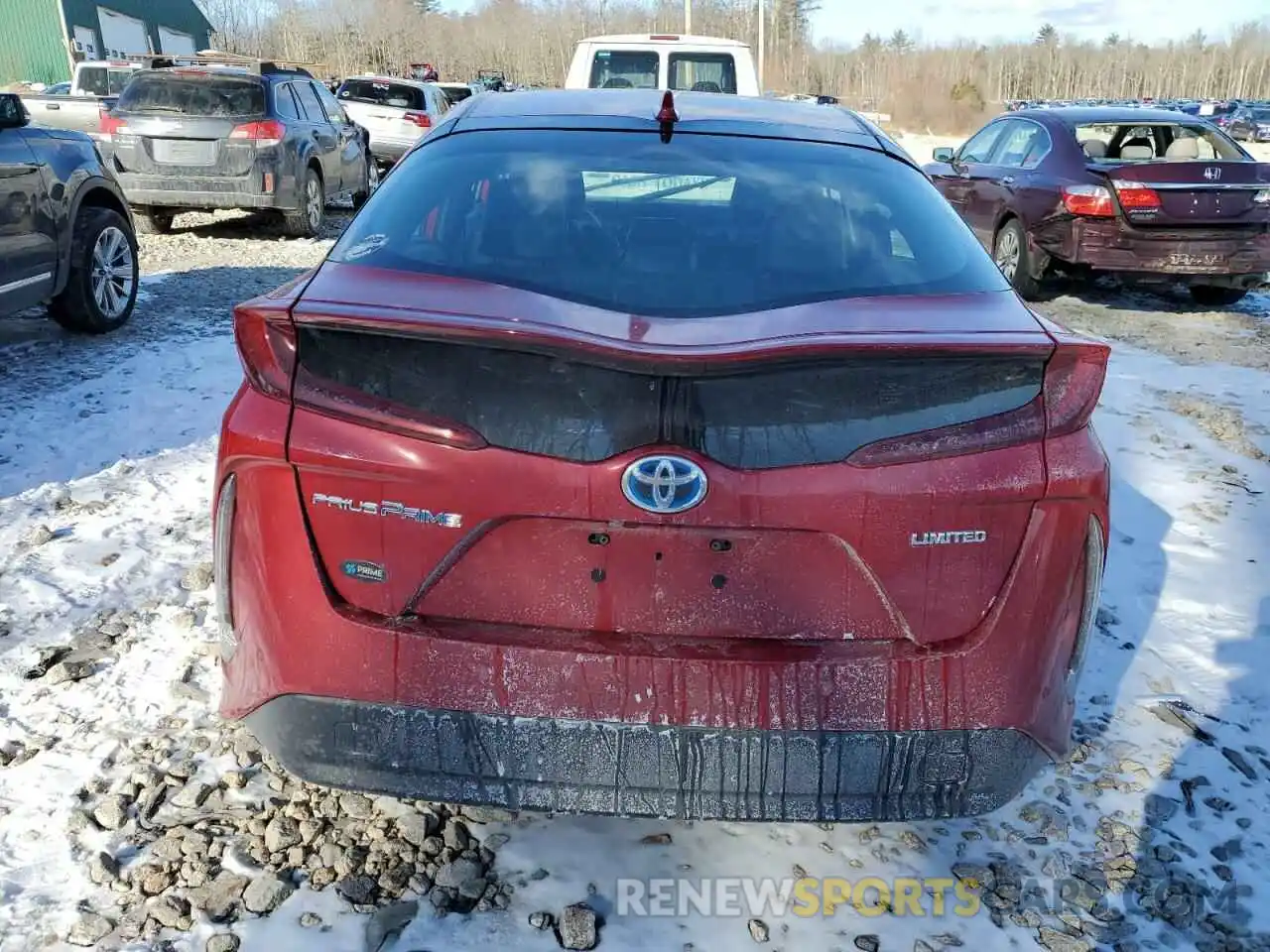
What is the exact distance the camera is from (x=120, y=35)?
42.9 meters

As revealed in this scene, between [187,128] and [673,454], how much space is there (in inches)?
375

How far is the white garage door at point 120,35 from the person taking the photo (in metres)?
41.2

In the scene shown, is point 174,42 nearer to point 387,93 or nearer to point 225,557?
point 387,93

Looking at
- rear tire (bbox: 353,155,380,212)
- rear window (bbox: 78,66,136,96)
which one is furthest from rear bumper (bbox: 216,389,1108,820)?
rear window (bbox: 78,66,136,96)

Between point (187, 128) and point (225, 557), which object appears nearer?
point (225, 557)

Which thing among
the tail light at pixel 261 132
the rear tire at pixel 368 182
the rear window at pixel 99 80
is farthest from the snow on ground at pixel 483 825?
the rear window at pixel 99 80

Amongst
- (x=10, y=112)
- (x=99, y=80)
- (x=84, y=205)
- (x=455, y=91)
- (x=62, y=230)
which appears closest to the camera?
(x=10, y=112)

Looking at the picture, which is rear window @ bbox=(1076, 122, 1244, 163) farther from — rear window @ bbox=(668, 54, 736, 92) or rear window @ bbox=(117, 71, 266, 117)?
rear window @ bbox=(117, 71, 266, 117)

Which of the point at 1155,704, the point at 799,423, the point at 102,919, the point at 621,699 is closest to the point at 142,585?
the point at 102,919

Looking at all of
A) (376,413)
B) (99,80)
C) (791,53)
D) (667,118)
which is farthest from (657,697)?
(791,53)

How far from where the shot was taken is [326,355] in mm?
1890

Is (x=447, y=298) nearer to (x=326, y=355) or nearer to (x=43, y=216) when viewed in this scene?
(x=326, y=355)

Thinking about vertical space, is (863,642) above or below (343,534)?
below

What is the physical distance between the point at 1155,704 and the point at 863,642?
5.39 feet
